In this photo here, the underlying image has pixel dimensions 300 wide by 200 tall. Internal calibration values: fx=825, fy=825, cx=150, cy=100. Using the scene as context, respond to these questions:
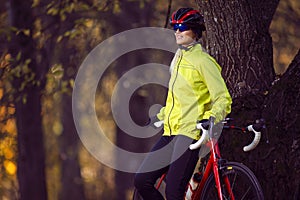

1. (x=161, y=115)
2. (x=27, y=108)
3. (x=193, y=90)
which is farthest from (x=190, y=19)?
(x=27, y=108)

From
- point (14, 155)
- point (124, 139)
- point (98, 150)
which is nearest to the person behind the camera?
point (14, 155)

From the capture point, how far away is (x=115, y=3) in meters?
14.4

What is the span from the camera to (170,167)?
606 cm

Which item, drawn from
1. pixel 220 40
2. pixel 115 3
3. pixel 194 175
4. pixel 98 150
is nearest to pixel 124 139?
pixel 98 150

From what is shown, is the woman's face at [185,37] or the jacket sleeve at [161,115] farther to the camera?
the jacket sleeve at [161,115]

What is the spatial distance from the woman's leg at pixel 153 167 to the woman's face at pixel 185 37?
72 cm

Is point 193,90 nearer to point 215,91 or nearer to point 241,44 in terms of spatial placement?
point 215,91

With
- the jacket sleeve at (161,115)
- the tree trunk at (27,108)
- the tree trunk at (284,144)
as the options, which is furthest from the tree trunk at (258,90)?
the tree trunk at (27,108)

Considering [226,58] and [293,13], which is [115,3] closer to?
[293,13]

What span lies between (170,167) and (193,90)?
592 mm

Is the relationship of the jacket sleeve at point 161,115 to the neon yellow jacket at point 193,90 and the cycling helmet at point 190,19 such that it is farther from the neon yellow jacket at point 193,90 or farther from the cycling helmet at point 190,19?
the cycling helmet at point 190,19

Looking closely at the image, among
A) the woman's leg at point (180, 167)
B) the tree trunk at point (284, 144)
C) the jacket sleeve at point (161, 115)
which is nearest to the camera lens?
the woman's leg at point (180, 167)

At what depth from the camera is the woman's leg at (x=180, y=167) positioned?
6.00 metres

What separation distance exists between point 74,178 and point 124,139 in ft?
7.94
